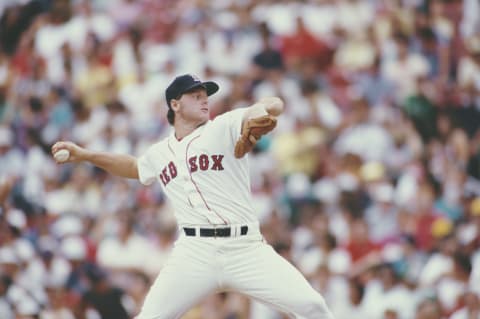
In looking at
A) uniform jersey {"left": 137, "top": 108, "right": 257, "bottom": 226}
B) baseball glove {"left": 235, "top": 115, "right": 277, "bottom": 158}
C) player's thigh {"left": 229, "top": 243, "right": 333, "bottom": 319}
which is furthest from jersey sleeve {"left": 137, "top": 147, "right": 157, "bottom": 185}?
player's thigh {"left": 229, "top": 243, "right": 333, "bottom": 319}

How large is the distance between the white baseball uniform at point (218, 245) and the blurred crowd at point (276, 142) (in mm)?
2980

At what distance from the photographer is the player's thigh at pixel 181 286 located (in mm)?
7695

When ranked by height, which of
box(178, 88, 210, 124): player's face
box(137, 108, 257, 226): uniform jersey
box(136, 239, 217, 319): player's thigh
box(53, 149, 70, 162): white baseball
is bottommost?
box(136, 239, 217, 319): player's thigh

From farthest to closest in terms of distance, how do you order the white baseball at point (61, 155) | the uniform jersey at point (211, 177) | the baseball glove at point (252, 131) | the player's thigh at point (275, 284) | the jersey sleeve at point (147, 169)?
1. the jersey sleeve at point (147, 169)
2. the white baseball at point (61, 155)
3. the uniform jersey at point (211, 177)
4. the player's thigh at point (275, 284)
5. the baseball glove at point (252, 131)

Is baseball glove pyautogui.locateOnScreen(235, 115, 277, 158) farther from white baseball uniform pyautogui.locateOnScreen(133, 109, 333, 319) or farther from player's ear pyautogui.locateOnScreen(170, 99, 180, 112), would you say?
player's ear pyautogui.locateOnScreen(170, 99, 180, 112)

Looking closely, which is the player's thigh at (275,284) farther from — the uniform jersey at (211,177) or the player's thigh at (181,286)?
the uniform jersey at (211,177)

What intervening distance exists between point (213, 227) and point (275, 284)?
1.90ft

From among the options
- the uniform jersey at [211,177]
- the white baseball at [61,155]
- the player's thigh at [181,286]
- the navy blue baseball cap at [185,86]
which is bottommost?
the player's thigh at [181,286]

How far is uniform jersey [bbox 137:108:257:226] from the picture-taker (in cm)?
782

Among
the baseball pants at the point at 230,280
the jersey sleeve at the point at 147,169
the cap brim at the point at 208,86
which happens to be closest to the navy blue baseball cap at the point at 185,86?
the cap brim at the point at 208,86

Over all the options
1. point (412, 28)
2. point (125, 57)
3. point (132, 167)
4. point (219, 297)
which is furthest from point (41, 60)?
point (132, 167)

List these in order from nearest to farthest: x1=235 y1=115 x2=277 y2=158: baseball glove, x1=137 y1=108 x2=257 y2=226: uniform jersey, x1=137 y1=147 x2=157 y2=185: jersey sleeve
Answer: x1=235 y1=115 x2=277 y2=158: baseball glove, x1=137 y1=108 x2=257 y2=226: uniform jersey, x1=137 y1=147 x2=157 y2=185: jersey sleeve

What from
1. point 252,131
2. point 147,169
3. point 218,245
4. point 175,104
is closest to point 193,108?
point 175,104

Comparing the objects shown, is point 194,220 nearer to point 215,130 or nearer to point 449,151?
point 215,130
